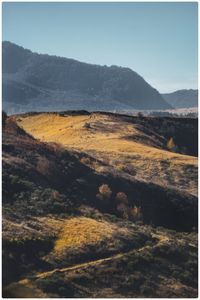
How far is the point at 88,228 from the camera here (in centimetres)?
4316

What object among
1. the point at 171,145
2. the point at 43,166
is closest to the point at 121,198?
the point at 43,166

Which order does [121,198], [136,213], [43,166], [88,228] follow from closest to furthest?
1. [88,228]
2. [136,213]
3. [121,198]
4. [43,166]

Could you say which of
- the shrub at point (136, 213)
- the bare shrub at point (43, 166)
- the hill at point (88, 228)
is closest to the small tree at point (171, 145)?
the hill at point (88, 228)

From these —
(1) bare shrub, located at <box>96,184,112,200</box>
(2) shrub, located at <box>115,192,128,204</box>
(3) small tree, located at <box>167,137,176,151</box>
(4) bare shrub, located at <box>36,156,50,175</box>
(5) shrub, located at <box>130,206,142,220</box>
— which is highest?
(4) bare shrub, located at <box>36,156,50,175</box>

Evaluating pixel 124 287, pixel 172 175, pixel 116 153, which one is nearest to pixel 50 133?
pixel 116 153

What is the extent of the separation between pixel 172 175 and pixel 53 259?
127ft

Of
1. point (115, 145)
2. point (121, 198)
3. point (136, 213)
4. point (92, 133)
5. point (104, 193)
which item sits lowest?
point (136, 213)

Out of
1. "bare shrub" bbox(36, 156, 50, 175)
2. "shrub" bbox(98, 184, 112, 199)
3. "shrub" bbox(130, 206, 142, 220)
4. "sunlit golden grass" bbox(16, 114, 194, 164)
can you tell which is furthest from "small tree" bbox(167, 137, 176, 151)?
"shrub" bbox(130, 206, 142, 220)

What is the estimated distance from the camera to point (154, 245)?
43.2m

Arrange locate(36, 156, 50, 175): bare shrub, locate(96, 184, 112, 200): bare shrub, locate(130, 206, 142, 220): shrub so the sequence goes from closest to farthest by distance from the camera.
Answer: locate(130, 206, 142, 220): shrub, locate(96, 184, 112, 200): bare shrub, locate(36, 156, 50, 175): bare shrub

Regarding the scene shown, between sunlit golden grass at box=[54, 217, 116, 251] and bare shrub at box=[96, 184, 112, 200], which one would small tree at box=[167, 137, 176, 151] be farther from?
sunlit golden grass at box=[54, 217, 116, 251]

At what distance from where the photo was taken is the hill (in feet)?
117

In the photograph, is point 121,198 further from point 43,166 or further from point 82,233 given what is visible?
point 82,233

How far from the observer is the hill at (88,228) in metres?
35.8
